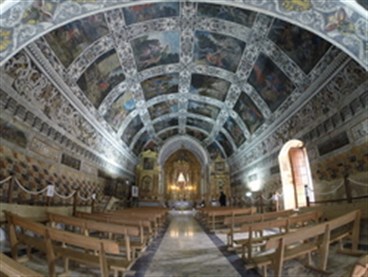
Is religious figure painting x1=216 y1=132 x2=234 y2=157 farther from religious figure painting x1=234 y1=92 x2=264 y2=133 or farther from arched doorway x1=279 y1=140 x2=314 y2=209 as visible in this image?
arched doorway x1=279 y1=140 x2=314 y2=209

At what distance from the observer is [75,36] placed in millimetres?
9086

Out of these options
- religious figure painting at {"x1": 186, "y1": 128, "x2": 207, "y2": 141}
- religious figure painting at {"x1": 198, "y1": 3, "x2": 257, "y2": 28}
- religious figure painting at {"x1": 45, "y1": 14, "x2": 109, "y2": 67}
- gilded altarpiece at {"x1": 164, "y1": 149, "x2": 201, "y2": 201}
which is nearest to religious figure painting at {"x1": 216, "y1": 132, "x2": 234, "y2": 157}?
religious figure painting at {"x1": 186, "y1": 128, "x2": 207, "y2": 141}

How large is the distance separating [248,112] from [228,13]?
21.4 ft

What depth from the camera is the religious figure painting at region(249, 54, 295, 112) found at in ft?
34.5

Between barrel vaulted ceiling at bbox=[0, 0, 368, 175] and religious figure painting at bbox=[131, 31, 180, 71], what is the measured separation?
0.05 metres

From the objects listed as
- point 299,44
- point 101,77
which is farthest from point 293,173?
point 101,77

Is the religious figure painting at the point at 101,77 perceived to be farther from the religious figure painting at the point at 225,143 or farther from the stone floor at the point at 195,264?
the religious figure painting at the point at 225,143

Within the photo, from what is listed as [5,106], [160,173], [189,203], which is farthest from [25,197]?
[189,203]

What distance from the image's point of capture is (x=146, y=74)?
43.0ft

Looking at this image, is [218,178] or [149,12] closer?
[149,12]

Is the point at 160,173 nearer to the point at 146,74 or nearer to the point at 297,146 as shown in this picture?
the point at 146,74

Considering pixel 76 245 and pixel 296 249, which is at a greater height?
pixel 76 245

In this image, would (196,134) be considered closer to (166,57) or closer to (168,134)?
(168,134)

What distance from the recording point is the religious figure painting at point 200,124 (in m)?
20.3
